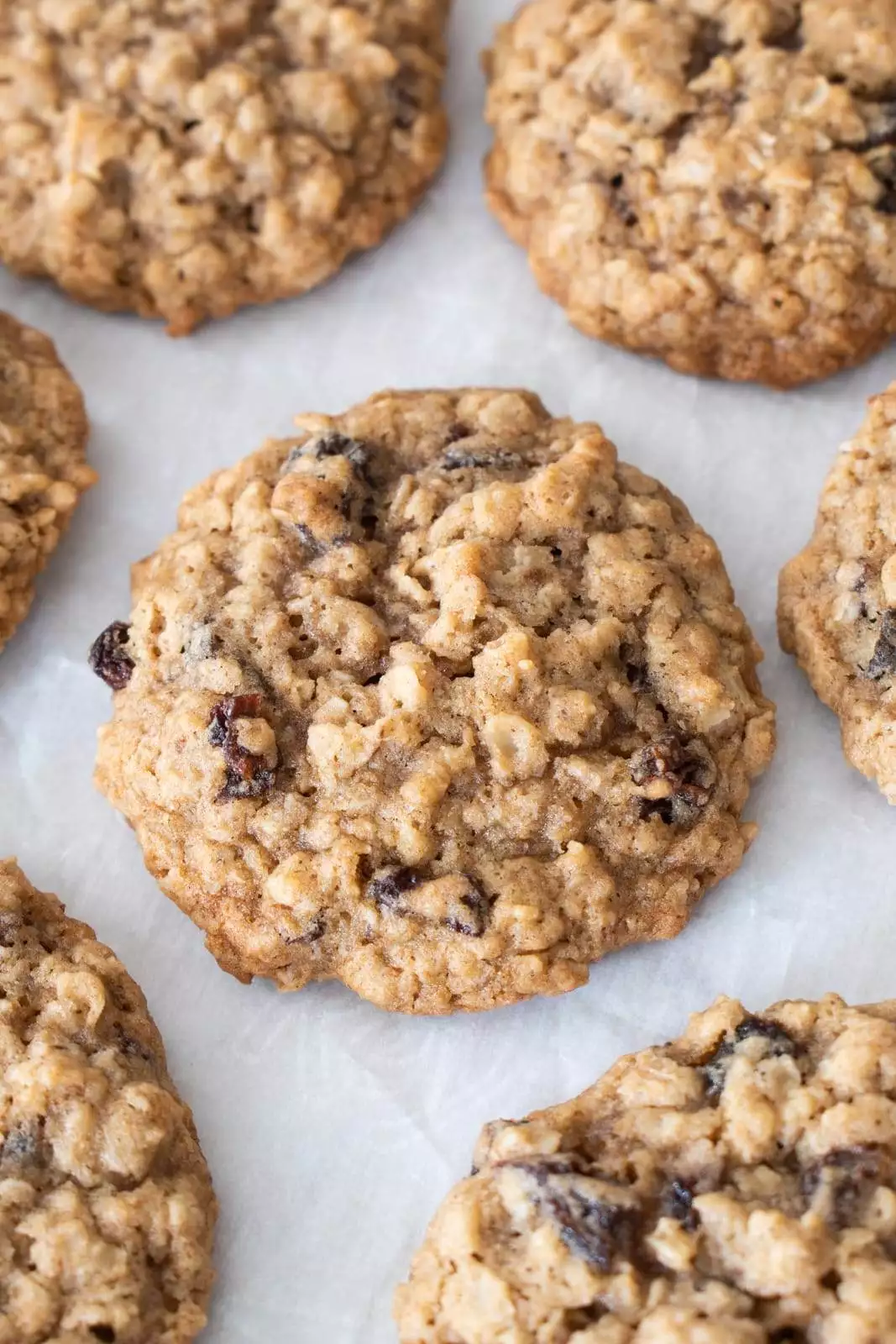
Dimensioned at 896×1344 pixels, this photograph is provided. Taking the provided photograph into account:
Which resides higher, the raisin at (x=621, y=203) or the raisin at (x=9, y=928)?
the raisin at (x=621, y=203)

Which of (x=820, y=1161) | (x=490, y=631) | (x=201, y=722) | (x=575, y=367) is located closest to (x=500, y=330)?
(x=575, y=367)

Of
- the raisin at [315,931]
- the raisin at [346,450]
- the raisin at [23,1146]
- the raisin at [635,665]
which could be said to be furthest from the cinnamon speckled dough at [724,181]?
the raisin at [23,1146]

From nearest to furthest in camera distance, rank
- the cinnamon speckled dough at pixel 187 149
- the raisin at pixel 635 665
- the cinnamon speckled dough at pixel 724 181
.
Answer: the raisin at pixel 635 665
the cinnamon speckled dough at pixel 724 181
the cinnamon speckled dough at pixel 187 149

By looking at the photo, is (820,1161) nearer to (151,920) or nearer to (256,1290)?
(256,1290)

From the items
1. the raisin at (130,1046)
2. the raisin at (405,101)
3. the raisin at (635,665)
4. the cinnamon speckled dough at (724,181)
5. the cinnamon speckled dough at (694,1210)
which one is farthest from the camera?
the raisin at (405,101)

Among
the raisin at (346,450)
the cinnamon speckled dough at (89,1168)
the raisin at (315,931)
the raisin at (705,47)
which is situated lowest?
the cinnamon speckled dough at (89,1168)

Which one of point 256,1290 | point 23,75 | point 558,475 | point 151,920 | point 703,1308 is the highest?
point 23,75

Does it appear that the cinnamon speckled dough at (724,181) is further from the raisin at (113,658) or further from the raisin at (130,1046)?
the raisin at (130,1046)
